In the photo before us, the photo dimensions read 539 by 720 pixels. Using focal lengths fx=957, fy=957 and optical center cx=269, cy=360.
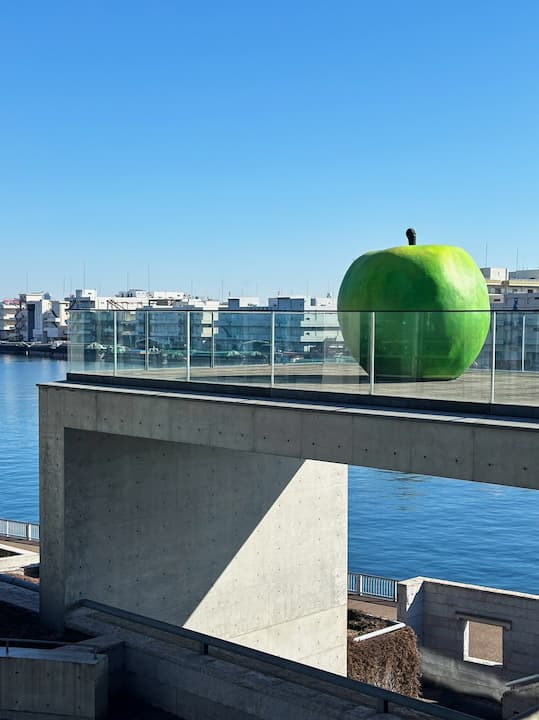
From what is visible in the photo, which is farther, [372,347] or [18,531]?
[18,531]

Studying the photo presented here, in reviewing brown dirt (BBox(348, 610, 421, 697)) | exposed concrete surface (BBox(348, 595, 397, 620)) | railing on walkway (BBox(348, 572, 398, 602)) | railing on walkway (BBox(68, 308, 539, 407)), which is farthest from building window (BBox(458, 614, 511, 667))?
railing on walkway (BBox(68, 308, 539, 407))

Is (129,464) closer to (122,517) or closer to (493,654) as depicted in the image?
(122,517)

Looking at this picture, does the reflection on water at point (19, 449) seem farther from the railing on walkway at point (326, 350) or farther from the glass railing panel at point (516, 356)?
the glass railing panel at point (516, 356)

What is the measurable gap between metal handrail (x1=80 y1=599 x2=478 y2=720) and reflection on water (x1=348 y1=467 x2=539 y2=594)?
30762 millimetres

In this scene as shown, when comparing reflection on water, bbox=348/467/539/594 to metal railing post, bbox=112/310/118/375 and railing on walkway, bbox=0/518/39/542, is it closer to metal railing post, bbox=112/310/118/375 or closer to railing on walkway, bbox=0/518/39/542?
railing on walkway, bbox=0/518/39/542

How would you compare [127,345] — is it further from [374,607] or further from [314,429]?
[374,607]

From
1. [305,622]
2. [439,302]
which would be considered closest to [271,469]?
[305,622]

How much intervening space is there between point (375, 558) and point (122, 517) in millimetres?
32962

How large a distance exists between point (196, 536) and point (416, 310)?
22.1 ft

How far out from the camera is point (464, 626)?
28.1 meters

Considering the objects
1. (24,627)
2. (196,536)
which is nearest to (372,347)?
(196,536)

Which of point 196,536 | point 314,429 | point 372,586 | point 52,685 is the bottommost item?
point 372,586

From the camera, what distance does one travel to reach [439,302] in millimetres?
14922

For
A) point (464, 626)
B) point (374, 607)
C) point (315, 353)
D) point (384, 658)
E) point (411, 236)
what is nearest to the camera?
point (315, 353)
